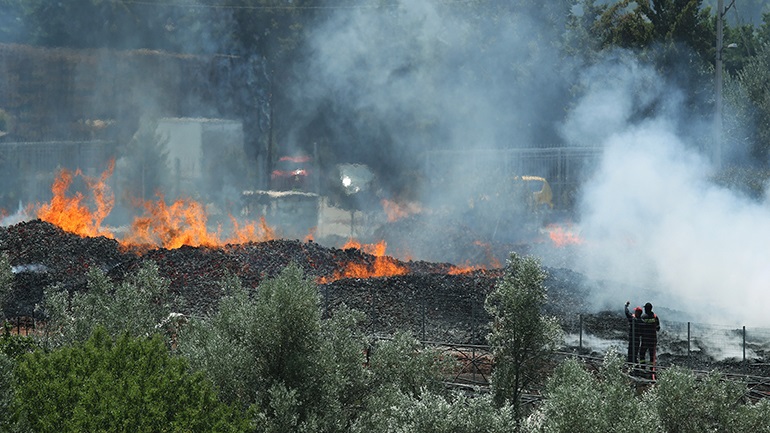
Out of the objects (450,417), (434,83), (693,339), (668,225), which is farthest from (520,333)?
(434,83)

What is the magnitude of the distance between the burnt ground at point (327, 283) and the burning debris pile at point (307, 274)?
30mm

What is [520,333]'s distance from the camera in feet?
51.4

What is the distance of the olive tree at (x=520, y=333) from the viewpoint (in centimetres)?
1555

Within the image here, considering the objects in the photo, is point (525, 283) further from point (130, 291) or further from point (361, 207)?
point (361, 207)

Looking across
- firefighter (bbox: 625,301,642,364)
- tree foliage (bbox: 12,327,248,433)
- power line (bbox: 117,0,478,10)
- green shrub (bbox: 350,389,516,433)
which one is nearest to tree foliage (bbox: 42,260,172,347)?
tree foliage (bbox: 12,327,248,433)

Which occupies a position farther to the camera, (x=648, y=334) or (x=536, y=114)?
(x=536, y=114)

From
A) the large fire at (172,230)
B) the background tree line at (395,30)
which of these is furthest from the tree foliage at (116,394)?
the background tree line at (395,30)

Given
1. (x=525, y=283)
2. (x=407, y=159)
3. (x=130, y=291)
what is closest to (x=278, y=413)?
(x=525, y=283)

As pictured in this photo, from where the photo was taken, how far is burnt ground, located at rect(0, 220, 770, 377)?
2644 cm

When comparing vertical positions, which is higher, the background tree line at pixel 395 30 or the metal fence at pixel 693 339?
the background tree line at pixel 395 30

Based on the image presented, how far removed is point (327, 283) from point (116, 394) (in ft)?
55.5

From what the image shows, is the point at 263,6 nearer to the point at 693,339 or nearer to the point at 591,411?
the point at 693,339

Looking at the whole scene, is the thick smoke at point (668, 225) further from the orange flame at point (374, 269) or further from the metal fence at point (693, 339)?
the orange flame at point (374, 269)

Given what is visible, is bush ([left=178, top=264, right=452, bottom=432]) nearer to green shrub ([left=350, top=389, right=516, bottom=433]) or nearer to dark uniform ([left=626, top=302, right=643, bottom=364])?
green shrub ([left=350, top=389, right=516, bottom=433])
